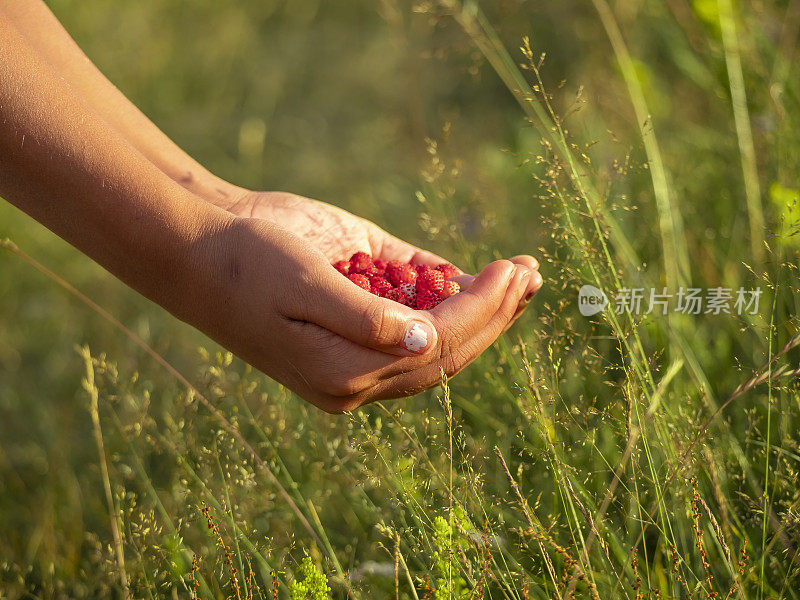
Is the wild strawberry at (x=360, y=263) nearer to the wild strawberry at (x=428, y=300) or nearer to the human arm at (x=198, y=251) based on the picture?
the wild strawberry at (x=428, y=300)

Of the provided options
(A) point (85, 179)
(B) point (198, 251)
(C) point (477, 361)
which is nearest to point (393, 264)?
(C) point (477, 361)

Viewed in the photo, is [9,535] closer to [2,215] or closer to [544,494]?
[544,494]

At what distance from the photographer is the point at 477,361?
187cm

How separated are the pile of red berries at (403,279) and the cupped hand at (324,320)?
0.19 meters

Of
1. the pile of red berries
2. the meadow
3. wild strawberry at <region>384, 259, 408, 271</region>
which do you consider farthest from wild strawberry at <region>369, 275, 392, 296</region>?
the meadow

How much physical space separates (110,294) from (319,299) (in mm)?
1913

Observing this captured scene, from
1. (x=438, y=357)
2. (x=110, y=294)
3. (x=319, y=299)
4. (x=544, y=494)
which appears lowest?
(x=544, y=494)

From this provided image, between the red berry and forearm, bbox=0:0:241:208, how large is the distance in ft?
1.39

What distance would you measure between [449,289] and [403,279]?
0.12 meters

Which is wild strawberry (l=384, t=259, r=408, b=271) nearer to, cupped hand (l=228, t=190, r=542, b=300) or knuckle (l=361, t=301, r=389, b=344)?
cupped hand (l=228, t=190, r=542, b=300)

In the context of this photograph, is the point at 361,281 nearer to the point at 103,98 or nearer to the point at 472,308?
the point at 472,308

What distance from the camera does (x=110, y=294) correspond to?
285 centimetres

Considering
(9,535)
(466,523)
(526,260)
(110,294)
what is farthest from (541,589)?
(110,294)
